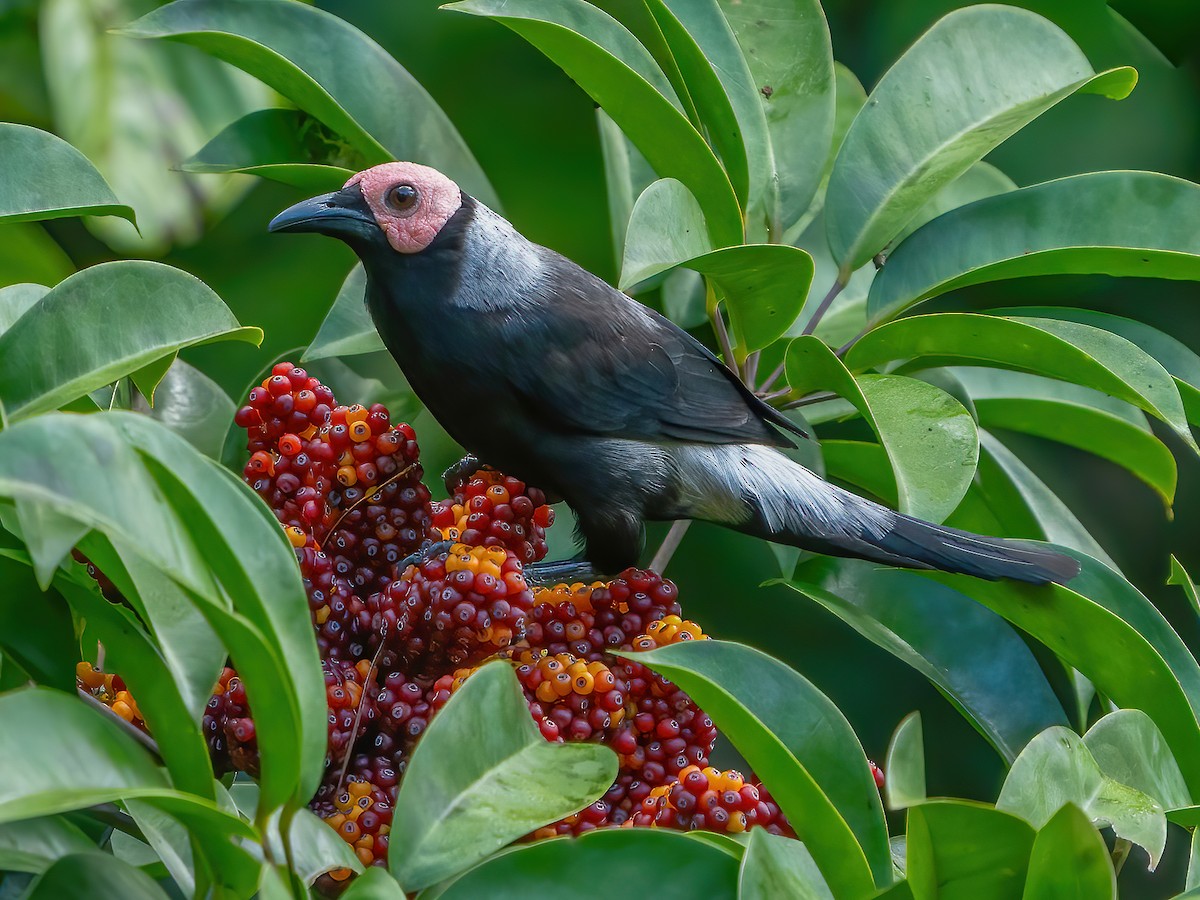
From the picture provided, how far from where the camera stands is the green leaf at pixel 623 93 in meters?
1.36

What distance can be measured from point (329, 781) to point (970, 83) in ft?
4.00

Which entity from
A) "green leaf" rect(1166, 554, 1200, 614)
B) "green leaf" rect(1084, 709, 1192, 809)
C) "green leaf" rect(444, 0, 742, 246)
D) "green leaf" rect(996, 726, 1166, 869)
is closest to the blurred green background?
"green leaf" rect(444, 0, 742, 246)

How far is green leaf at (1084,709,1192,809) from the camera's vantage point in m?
1.16

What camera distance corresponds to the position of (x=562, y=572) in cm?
186

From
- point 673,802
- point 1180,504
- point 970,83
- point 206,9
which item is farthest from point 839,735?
point 1180,504

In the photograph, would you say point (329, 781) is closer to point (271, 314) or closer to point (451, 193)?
point (451, 193)

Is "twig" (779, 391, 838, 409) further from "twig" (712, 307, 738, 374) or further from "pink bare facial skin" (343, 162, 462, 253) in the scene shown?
"pink bare facial skin" (343, 162, 462, 253)

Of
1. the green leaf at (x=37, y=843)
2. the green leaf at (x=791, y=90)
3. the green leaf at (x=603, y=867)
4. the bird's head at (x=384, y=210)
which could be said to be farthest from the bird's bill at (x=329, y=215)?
the green leaf at (x=603, y=867)

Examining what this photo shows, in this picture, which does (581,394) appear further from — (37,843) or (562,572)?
(37,843)

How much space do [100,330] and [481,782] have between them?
513 mm

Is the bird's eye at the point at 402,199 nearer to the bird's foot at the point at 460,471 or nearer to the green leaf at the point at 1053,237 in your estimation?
the bird's foot at the point at 460,471

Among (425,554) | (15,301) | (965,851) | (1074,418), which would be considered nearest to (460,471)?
(425,554)

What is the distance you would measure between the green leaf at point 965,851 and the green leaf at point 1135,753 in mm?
301

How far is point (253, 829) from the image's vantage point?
0.80m
